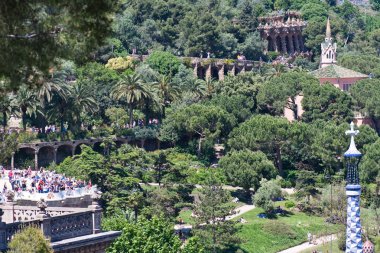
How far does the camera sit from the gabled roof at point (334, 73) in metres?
113

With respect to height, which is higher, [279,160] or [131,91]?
[131,91]

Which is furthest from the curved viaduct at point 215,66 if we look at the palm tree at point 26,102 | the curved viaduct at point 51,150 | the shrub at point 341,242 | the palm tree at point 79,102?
the shrub at point 341,242

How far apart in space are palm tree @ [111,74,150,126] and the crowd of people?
23.8 metres

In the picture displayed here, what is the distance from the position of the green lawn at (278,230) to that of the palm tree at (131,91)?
51.2ft

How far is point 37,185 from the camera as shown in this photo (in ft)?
200

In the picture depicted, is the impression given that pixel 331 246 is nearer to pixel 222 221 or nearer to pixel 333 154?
pixel 222 221

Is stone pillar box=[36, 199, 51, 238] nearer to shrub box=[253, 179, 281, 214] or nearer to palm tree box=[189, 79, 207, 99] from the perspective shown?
shrub box=[253, 179, 281, 214]

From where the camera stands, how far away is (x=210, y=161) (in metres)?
93.3

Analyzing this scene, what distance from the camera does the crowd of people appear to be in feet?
181

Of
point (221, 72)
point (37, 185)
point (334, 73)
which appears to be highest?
point (221, 72)

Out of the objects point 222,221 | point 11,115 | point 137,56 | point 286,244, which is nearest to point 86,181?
point 222,221

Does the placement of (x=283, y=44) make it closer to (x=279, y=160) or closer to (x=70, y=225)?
(x=279, y=160)

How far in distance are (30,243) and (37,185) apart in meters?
24.0

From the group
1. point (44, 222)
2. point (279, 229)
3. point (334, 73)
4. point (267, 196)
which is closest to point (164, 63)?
point (334, 73)
